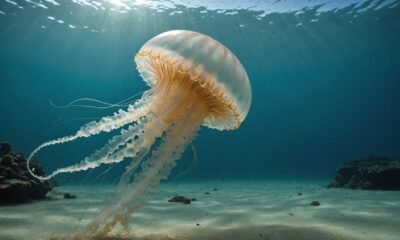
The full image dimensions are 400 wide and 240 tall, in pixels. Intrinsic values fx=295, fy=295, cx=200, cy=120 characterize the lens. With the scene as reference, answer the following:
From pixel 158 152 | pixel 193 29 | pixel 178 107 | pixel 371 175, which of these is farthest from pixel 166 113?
pixel 193 29

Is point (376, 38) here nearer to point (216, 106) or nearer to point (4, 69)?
point (216, 106)

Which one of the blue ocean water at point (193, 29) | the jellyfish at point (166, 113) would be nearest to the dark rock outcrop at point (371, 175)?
the blue ocean water at point (193, 29)

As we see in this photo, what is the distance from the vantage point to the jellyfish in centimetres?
333

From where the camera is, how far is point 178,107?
3.80 metres

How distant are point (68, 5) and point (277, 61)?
1028 inches

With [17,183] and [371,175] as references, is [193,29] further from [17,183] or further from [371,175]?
[17,183]

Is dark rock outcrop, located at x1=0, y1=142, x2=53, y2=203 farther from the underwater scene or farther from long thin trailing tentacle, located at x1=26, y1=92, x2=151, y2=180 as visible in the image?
long thin trailing tentacle, located at x1=26, y1=92, x2=151, y2=180

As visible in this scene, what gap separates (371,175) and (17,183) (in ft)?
37.6

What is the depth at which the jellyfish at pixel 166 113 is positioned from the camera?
3.33 metres

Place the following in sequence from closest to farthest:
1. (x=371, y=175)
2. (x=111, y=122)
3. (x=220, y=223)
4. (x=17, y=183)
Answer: (x=111, y=122)
(x=220, y=223)
(x=17, y=183)
(x=371, y=175)

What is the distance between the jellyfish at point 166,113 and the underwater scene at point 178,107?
2cm

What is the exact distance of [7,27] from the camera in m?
26.5

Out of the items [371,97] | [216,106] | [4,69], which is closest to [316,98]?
[371,97]

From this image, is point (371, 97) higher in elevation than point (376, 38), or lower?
higher
